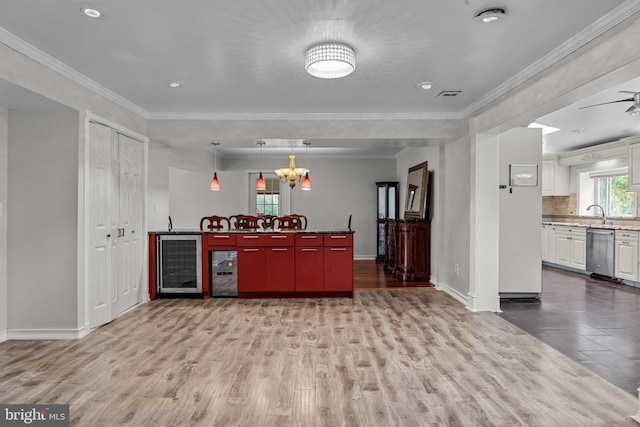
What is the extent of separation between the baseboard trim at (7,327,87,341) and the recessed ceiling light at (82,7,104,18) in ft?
9.13

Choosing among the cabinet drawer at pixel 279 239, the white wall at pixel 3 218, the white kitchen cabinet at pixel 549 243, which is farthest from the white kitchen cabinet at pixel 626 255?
the white wall at pixel 3 218

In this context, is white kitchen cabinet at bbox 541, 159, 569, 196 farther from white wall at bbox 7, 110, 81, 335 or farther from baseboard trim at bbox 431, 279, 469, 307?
white wall at bbox 7, 110, 81, 335

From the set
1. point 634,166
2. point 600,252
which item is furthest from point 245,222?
point 634,166

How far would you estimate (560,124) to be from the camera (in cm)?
611

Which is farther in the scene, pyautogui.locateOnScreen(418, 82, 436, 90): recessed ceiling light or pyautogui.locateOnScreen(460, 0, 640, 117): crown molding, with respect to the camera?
pyautogui.locateOnScreen(418, 82, 436, 90): recessed ceiling light

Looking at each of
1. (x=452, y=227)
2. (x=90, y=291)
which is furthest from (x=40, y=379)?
(x=452, y=227)

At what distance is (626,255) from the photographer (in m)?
5.93

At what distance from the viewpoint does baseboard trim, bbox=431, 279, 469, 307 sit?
192 inches

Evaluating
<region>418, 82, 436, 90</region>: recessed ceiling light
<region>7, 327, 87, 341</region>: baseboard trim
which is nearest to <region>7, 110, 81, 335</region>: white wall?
<region>7, 327, 87, 341</region>: baseboard trim

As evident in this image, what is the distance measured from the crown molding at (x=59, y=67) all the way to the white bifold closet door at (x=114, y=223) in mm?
371

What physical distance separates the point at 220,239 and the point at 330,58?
10.4 ft

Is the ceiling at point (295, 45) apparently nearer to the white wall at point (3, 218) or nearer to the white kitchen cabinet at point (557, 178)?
the white wall at point (3, 218)

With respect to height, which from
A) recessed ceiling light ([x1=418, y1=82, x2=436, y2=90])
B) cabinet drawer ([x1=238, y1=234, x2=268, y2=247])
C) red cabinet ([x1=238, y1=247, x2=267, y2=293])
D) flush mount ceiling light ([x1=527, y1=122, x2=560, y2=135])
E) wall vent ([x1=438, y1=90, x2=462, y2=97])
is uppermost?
flush mount ceiling light ([x1=527, y1=122, x2=560, y2=135])

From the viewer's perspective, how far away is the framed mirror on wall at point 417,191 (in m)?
6.36
